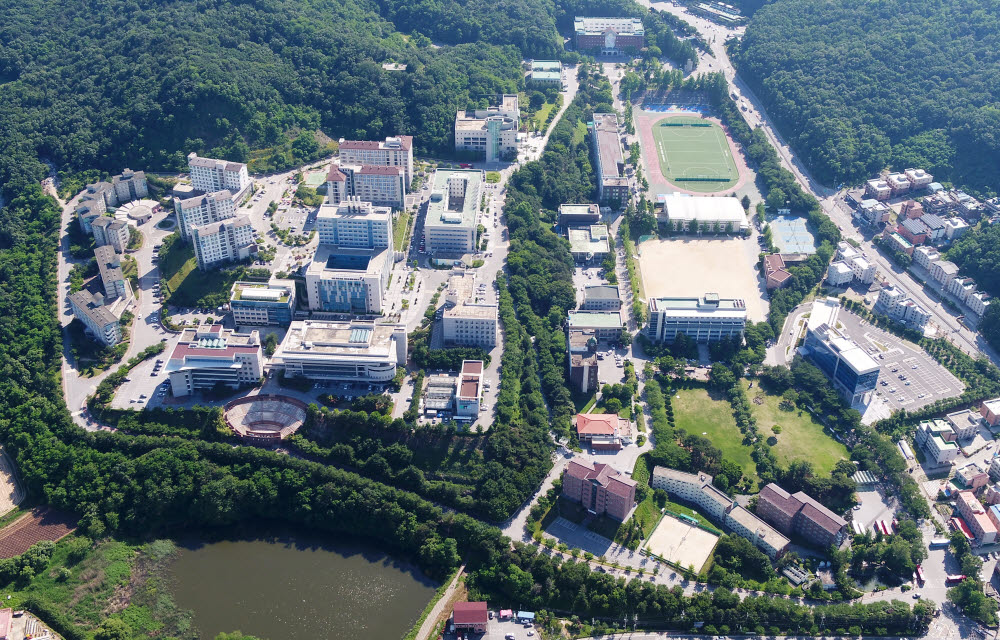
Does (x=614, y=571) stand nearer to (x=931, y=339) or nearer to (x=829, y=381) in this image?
(x=829, y=381)

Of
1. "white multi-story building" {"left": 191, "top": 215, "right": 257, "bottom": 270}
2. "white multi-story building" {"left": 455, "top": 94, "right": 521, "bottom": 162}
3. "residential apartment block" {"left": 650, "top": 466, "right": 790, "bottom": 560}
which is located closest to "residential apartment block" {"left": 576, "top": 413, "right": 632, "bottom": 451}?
"residential apartment block" {"left": 650, "top": 466, "right": 790, "bottom": 560}

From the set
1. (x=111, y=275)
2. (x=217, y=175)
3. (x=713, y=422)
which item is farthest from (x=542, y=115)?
(x=111, y=275)

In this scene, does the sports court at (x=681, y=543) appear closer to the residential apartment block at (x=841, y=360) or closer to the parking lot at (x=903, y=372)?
the residential apartment block at (x=841, y=360)

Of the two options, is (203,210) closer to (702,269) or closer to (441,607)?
(441,607)

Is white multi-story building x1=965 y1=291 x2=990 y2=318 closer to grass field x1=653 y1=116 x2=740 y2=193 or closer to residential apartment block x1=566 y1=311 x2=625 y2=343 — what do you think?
grass field x1=653 y1=116 x2=740 y2=193

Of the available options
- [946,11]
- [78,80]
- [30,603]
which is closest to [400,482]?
[30,603]
